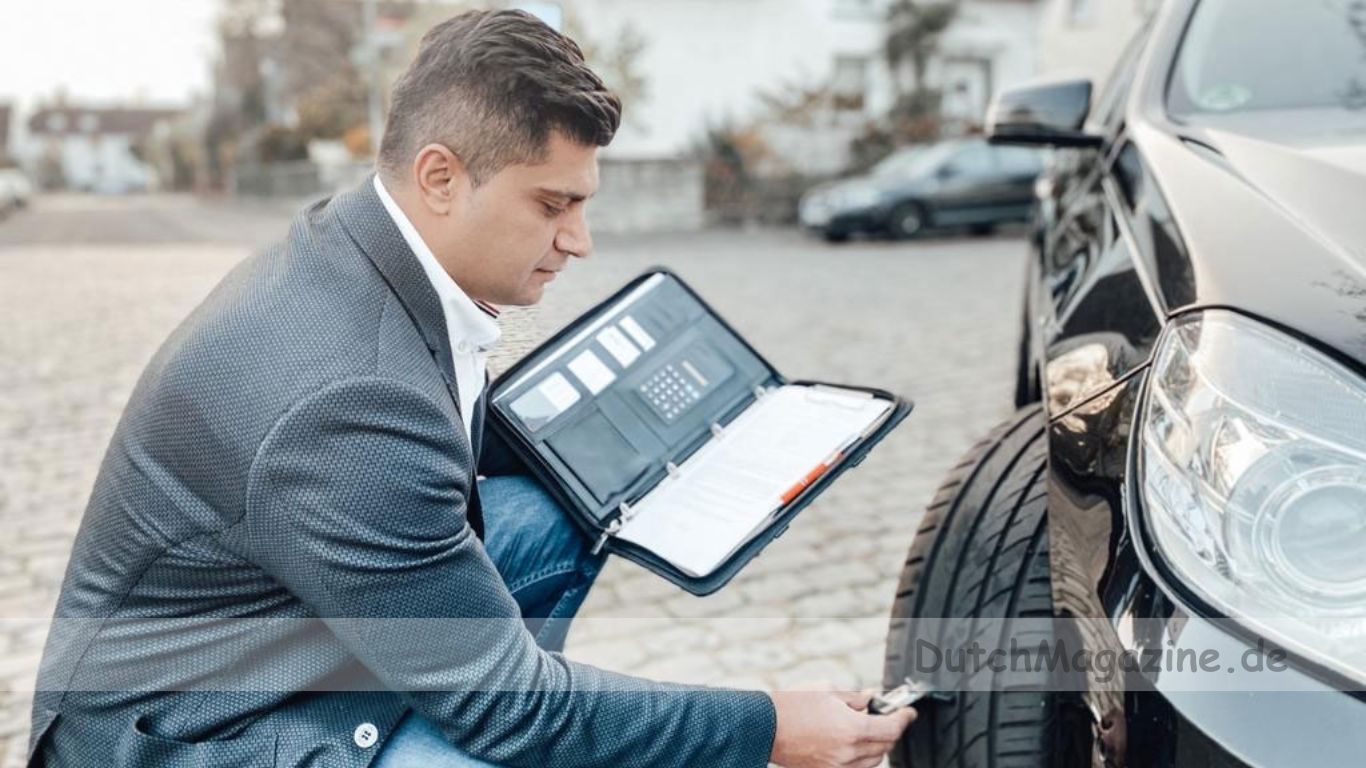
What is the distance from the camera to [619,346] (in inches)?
80.0

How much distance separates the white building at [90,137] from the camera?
→ 3580 inches

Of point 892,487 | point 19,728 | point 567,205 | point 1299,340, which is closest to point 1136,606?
point 1299,340

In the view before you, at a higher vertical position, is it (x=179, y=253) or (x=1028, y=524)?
(x=1028, y=524)

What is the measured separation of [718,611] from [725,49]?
1930 cm

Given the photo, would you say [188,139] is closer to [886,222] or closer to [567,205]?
[886,222]

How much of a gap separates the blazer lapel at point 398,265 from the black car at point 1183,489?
75cm

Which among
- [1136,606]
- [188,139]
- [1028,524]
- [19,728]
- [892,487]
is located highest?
[1136,606]

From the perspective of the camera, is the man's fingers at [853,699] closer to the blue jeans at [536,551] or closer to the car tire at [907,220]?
the blue jeans at [536,551]

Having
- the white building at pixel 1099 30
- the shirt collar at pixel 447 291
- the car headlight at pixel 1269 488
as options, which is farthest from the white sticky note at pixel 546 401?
the white building at pixel 1099 30

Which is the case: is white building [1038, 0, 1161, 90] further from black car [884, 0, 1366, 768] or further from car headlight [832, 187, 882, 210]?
black car [884, 0, 1366, 768]

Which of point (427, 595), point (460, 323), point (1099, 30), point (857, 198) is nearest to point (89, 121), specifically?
point (1099, 30)

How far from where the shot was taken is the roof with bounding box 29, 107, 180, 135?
3708 inches

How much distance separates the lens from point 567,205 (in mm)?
1381

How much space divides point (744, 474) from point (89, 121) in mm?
107538
